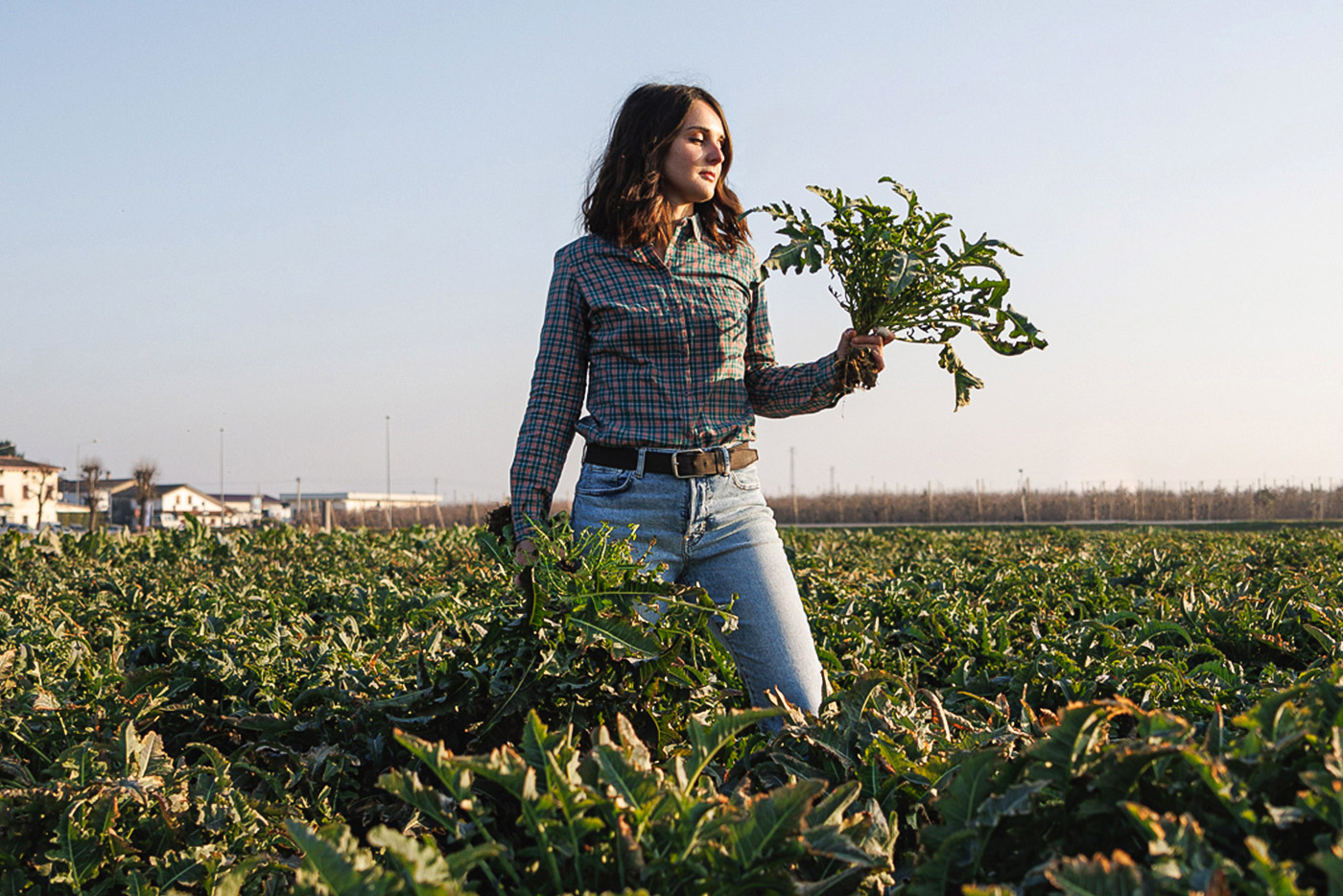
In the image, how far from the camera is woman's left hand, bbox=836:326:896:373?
10.3 feet

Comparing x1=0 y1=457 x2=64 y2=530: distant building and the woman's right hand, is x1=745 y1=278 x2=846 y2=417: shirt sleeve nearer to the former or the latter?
the woman's right hand

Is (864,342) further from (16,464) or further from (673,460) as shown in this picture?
(16,464)

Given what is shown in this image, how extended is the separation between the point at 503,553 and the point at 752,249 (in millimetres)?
1761

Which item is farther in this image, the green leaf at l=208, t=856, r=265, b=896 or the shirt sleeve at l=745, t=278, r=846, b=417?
the shirt sleeve at l=745, t=278, r=846, b=417

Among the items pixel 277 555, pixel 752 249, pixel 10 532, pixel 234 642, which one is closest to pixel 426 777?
pixel 234 642

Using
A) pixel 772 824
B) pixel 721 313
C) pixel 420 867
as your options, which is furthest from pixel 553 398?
pixel 420 867

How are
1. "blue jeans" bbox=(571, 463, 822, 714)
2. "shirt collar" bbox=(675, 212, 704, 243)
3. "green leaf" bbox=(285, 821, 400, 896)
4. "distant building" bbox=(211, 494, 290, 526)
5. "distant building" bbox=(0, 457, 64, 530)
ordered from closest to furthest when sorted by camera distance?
"green leaf" bbox=(285, 821, 400, 896) < "blue jeans" bbox=(571, 463, 822, 714) < "shirt collar" bbox=(675, 212, 704, 243) < "distant building" bbox=(0, 457, 64, 530) < "distant building" bbox=(211, 494, 290, 526)

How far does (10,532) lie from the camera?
945 centimetres

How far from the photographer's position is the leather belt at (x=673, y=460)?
3.12 metres

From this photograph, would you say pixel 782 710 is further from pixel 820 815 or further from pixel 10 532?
pixel 10 532

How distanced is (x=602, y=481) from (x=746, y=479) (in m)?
0.47

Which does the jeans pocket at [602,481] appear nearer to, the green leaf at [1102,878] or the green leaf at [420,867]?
the green leaf at [420,867]

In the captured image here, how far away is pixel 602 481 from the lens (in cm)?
316

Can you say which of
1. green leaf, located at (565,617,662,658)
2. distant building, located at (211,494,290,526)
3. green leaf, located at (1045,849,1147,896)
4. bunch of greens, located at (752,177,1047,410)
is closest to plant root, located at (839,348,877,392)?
bunch of greens, located at (752,177,1047,410)
